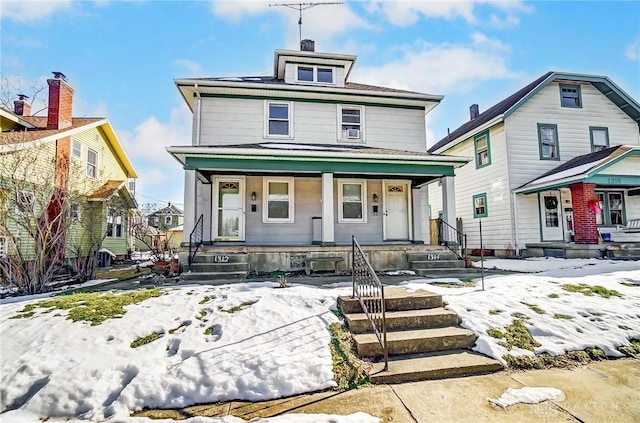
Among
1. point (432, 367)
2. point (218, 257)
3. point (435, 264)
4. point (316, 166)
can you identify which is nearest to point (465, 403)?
point (432, 367)

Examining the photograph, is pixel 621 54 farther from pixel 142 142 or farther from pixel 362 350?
pixel 142 142

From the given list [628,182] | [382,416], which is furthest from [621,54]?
[382,416]

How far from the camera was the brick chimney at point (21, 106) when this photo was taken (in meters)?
14.6

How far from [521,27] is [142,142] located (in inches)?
1111

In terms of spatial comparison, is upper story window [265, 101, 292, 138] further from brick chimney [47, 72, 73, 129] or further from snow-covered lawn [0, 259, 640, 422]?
brick chimney [47, 72, 73, 129]

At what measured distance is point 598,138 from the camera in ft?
46.4

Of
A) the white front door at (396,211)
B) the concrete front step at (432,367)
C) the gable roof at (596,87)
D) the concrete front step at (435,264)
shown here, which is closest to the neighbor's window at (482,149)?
the gable roof at (596,87)

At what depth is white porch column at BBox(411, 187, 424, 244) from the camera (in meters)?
10.8

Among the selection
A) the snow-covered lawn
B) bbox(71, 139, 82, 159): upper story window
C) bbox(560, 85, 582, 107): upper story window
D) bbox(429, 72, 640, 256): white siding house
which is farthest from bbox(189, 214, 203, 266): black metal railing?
bbox(560, 85, 582, 107): upper story window

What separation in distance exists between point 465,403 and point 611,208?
15803 millimetres

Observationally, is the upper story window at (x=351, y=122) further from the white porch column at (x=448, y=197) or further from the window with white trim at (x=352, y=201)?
the white porch column at (x=448, y=197)

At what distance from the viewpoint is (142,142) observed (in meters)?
27.2

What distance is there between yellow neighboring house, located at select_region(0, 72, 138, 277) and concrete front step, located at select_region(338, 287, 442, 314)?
22.9ft

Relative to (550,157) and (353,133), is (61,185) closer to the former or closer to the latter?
(353,133)
